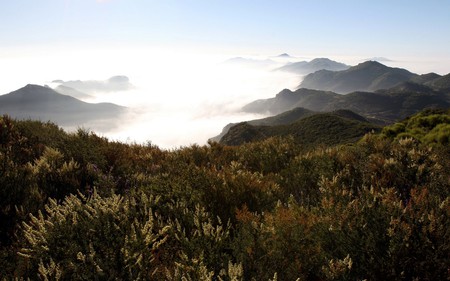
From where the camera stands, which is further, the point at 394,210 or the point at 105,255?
the point at 394,210

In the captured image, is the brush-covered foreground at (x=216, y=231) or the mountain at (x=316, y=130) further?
the mountain at (x=316, y=130)

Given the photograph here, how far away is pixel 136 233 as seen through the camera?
11.5ft

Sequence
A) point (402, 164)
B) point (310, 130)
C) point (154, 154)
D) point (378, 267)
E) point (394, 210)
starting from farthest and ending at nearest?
point (310, 130), point (154, 154), point (402, 164), point (394, 210), point (378, 267)

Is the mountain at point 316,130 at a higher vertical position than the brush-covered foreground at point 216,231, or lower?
lower

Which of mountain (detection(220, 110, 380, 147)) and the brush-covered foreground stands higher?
the brush-covered foreground

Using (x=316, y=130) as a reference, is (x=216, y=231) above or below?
above

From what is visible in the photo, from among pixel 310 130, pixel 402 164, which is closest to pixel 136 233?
pixel 402 164

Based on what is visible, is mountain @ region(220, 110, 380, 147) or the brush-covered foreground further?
mountain @ region(220, 110, 380, 147)

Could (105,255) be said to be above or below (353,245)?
above

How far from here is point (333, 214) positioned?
434cm

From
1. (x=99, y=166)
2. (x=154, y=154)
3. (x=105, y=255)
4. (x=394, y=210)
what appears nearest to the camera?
(x=105, y=255)

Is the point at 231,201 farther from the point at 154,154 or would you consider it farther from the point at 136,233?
the point at 154,154

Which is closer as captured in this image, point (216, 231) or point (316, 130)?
point (216, 231)

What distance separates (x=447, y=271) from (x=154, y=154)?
9.16 m
